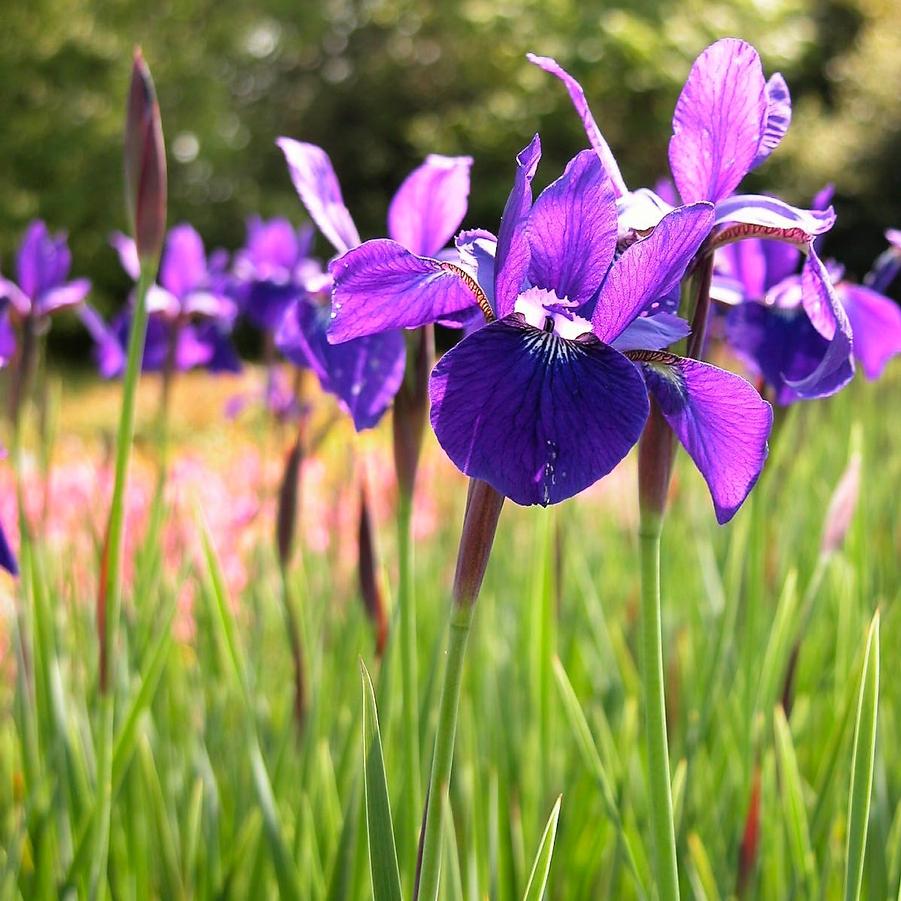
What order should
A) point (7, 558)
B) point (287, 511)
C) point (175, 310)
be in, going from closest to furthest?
point (7, 558), point (287, 511), point (175, 310)

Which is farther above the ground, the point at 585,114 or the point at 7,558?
the point at 585,114

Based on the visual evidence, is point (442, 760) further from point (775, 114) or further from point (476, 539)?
point (775, 114)

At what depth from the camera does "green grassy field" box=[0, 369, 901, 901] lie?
1029mm

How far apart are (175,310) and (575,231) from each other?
1.23 meters

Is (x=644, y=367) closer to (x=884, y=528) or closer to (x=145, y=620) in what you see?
(x=145, y=620)

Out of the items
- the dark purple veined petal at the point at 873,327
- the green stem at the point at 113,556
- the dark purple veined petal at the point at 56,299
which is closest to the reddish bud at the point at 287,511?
the green stem at the point at 113,556

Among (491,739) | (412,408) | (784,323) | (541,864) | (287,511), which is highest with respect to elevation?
(784,323)

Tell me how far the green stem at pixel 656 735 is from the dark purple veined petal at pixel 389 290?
194 millimetres

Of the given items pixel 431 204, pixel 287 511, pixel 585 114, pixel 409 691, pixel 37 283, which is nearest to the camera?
pixel 585 114

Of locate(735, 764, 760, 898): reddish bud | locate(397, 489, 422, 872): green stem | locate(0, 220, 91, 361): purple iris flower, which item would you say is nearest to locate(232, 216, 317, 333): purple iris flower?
locate(0, 220, 91, 361): purple iris flower

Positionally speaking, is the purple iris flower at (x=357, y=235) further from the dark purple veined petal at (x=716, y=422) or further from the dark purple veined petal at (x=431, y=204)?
the dark purple veined petal at (x=716, y=422)

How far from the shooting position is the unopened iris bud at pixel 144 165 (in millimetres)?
897

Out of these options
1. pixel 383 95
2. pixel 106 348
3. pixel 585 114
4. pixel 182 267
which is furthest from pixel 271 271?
pixel 383 95

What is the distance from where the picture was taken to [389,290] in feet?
2.11
